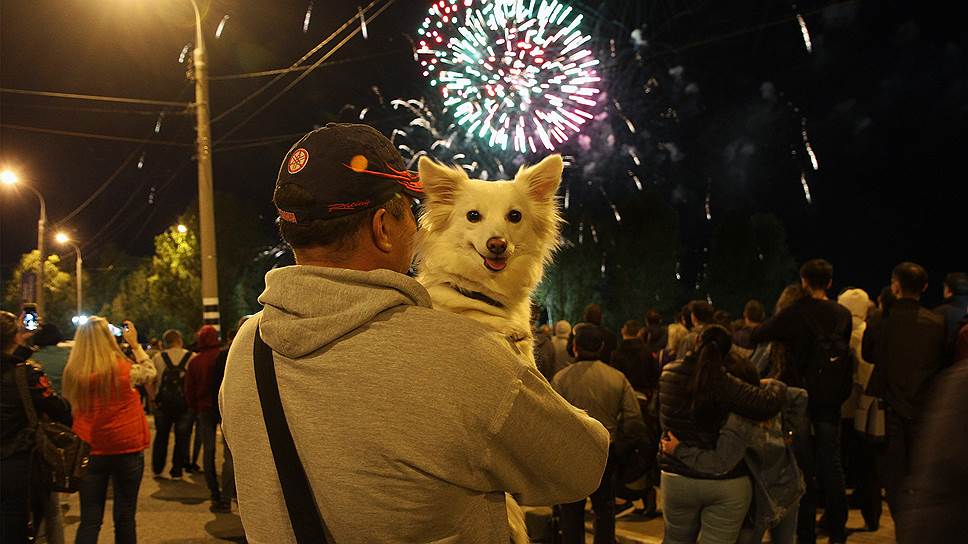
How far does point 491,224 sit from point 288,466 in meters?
2.20

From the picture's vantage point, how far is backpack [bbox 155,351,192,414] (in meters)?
11.1

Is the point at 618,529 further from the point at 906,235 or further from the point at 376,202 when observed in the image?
the point at 906,235

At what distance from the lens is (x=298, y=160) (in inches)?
68.6

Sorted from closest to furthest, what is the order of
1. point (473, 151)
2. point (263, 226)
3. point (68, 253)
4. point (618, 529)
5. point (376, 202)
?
1. point (376, 202)
2. point (618, 529)
3. point (473, 151)
4. point (263, 226)
5. point (68, 253)

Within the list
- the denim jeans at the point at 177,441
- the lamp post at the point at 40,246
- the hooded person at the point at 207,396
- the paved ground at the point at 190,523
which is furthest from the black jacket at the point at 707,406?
the lamp post at the point at 40,246

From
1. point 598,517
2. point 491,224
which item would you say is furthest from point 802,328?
point 491,224

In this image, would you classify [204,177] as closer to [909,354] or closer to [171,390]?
[171,390]

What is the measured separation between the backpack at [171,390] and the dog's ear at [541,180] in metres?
8.95

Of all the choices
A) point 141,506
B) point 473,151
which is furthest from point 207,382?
point 473,151

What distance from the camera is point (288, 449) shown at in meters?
1.55

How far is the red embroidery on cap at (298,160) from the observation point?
1721mm

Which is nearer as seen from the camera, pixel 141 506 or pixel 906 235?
pixel 141 506

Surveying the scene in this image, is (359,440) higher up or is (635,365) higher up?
(359,440)

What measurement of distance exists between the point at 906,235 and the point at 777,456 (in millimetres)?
33596
